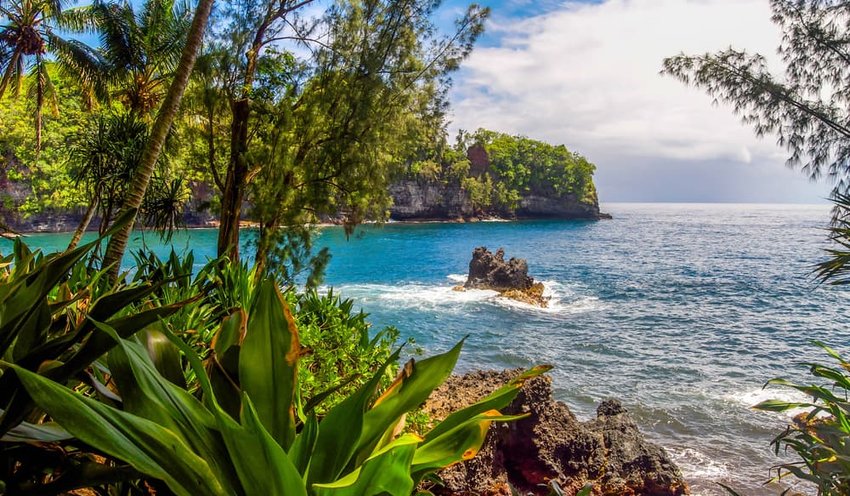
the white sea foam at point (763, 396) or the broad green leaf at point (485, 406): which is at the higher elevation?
the broad green leaf at point (485, 406)

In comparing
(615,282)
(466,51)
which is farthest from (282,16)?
(615,282)

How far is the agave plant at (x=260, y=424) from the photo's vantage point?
84 centimetres

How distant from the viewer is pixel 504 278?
2134 cm

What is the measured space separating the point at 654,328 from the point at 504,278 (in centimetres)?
694

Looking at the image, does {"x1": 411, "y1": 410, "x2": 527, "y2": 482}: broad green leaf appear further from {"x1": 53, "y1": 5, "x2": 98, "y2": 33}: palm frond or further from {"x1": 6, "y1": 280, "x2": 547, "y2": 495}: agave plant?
{"x1": 53, "y1": 5, "x2": 98, "y2": 33}: palm frond

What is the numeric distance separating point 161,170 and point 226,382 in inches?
335

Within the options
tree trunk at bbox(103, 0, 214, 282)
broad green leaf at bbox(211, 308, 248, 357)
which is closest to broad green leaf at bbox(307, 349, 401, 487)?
broad green leaf at bbox(211, 308, 248, 357)

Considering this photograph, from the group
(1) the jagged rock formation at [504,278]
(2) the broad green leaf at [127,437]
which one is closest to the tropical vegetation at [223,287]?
(2) the broad green leaf at [127,437]

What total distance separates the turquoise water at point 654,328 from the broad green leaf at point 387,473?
635 cm

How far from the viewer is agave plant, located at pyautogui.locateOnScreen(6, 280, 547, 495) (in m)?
0.84

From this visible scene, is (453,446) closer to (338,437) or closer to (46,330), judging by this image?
(338,437)

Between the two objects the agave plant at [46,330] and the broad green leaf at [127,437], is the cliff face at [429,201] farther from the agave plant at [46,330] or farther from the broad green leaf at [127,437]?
the broad green leaf at [127,437]

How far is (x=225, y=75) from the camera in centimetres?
755

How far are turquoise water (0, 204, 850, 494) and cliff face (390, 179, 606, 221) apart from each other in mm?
30973
